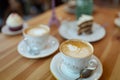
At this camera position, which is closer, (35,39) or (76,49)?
(76,49)

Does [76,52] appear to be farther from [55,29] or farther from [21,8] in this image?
[21,8]

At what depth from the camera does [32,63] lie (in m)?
0.77

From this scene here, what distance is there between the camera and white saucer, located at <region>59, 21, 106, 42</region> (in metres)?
0.95

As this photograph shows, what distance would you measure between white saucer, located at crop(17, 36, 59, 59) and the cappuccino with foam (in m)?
0.13

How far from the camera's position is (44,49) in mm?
845

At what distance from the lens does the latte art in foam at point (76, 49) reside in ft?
2.18

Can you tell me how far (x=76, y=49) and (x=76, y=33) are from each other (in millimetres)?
315

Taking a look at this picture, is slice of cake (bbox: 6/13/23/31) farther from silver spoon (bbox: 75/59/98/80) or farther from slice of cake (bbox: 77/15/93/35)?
silver spoon (bbox: 75/59/98/80)

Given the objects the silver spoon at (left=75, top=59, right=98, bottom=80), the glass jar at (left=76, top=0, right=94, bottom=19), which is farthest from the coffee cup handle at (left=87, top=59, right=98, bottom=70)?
the glass jar at (left=76, top=0, right=94, bottom=19)

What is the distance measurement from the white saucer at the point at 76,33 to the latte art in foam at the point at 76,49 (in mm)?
205

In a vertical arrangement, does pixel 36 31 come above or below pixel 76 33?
above

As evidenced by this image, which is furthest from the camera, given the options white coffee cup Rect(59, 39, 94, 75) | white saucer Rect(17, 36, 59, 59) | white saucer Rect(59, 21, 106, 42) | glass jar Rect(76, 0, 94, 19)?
glass jar Rect(76, 0, 94, 19)

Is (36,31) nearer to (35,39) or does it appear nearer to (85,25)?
(35,39)

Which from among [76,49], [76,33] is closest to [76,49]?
[76,49]
